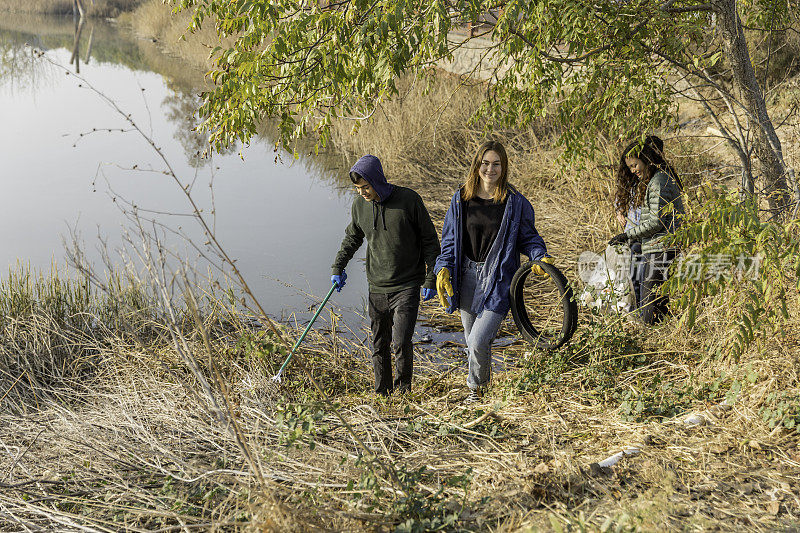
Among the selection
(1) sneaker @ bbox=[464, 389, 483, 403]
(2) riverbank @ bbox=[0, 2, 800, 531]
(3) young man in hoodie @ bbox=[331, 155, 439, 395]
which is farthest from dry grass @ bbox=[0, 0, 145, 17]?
(1) sneaker @ bbox=[464, 389, 483, 403]

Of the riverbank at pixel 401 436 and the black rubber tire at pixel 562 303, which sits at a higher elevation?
the black rubber tire at pixel 562 303

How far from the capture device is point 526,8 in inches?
168

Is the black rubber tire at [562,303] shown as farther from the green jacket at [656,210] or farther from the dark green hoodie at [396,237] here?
the green jacket at [656,210]

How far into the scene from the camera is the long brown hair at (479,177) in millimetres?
4250

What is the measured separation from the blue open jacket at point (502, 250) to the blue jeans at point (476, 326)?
0.04 m

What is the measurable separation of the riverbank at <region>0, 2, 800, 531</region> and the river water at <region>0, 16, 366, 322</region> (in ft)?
4.01

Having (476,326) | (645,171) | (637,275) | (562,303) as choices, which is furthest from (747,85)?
(476,326)

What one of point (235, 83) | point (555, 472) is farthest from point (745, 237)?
point (235, 83)

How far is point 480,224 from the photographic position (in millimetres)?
4371

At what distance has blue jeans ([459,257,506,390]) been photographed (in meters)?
4.34

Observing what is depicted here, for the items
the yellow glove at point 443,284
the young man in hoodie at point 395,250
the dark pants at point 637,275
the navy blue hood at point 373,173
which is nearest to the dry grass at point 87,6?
the navy blue hood at point 373,173

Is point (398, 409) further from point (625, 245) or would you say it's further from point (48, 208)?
point (48, 208)

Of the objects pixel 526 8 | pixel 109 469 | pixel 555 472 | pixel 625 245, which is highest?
pixel 526 8

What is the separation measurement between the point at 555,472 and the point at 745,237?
4.44 feet
